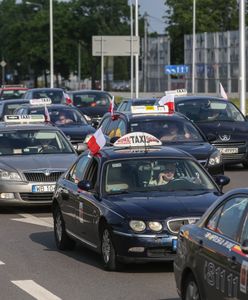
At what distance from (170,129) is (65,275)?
32.4ft

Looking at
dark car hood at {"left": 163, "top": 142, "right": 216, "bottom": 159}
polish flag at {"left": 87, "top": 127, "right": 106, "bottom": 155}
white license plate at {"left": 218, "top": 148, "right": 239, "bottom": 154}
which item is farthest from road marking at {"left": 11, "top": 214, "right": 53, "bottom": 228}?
white license plate at {"left": 218, "top": 148, "right": 239, "bottom": 154}

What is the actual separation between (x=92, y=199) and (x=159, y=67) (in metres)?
78.2

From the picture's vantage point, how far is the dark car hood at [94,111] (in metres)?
36.7

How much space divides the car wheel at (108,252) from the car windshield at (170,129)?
30.4 feet

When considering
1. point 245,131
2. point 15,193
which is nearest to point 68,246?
point 15,193

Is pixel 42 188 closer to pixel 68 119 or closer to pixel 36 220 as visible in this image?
A: pixel 36 220

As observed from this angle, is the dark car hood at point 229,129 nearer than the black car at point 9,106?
Yes

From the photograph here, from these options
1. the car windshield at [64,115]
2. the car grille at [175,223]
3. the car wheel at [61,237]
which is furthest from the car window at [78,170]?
the car windshield at [64,115]

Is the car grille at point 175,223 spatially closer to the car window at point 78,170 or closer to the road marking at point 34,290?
the road marking at point 34,290

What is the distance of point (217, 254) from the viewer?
7.63 meters

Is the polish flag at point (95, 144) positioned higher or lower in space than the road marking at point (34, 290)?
higher

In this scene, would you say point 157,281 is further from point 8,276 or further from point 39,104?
point 39,104

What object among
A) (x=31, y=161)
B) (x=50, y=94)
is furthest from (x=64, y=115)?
(x=50, y=94)

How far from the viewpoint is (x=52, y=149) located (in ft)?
61.4
